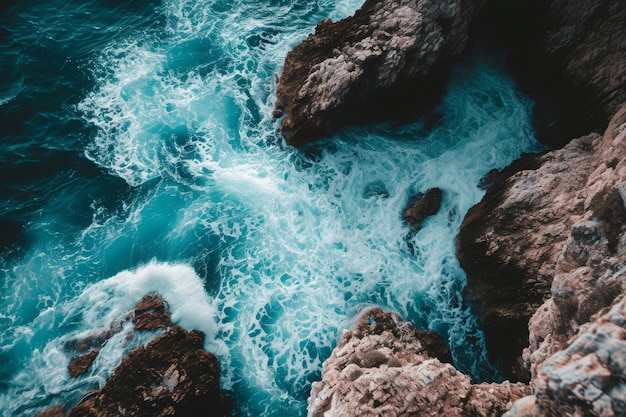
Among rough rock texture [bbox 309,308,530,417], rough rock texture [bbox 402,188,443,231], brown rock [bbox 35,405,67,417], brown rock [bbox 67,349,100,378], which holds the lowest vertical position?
brown rock [bbox 35,405,67,417]

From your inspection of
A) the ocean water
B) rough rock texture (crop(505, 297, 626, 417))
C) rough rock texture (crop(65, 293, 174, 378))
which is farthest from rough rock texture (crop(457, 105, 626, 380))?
rough rock texture (crop(65, 293, 174, 378))

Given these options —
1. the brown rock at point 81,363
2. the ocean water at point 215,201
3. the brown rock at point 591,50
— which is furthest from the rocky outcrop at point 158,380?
the brown rock at point 591,50

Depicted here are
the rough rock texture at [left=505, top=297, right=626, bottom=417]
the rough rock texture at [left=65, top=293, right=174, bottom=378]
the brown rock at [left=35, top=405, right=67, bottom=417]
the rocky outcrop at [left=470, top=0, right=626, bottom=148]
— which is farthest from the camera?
the rocky outcrop at [left=470, top=0, right=626, bottom=148]

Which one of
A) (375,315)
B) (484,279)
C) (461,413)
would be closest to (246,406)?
(375,315)

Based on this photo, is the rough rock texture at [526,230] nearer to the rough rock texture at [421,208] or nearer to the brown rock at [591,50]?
the rough rock texture at [421,208]

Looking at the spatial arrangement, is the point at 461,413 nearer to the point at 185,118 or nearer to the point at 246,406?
the point at 246,406

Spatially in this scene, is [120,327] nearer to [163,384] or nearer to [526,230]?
→ [163,384]

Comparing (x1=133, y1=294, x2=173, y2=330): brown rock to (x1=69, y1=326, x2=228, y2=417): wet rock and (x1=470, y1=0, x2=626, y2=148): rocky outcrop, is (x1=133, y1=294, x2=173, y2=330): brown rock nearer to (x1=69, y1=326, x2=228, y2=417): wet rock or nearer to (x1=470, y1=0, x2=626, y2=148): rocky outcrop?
(x1=69, y1=326, x2=228, y2=417): wet rock
